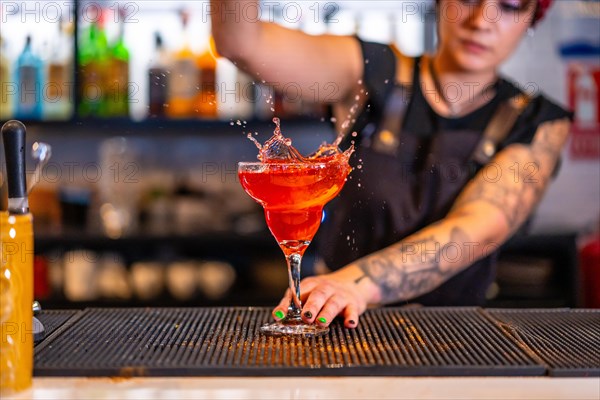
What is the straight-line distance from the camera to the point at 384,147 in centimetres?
231

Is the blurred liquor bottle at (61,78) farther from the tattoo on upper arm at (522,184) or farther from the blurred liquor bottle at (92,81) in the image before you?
the tattoo on upper arm at (522,184)

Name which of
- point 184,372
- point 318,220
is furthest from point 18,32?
point 184,372

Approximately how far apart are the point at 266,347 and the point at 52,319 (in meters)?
0.43

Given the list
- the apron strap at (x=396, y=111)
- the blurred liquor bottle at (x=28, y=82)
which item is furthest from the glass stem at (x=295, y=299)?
the blurred liquor bottle at (x=28, y=82)

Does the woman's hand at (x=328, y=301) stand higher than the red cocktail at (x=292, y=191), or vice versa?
the red cocktail at (x=292, y=191)

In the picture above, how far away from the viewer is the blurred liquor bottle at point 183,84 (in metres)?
3.37

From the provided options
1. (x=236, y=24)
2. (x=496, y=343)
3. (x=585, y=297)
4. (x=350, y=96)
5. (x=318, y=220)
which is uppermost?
(x=236, y=24)

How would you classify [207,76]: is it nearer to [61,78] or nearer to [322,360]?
[61,78]

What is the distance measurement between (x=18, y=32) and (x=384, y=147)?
188cm

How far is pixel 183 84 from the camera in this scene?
133 inches

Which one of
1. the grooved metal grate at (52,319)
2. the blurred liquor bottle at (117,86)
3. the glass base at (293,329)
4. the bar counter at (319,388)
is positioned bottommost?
the grooved metal grate at (52,319)

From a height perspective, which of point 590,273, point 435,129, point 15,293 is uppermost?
point 435,129

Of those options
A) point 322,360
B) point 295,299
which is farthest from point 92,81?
point 322,360

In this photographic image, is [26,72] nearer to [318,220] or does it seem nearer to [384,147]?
[384,147]
